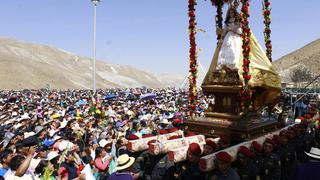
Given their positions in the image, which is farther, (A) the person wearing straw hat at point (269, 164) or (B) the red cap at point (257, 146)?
(B) the red cap at point (257, 146)

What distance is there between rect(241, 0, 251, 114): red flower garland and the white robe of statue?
50 centimetres

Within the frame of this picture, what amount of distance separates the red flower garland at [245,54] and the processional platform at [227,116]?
0.22 metres

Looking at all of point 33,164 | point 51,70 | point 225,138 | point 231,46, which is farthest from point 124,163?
point 51,70

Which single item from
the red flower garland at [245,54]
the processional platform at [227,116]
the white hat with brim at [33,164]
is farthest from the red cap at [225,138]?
the white hat with brim at [33,164]

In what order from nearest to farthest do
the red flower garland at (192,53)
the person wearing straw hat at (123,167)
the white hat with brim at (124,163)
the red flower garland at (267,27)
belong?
1. the person wearing straw hat at (123,167)
2. the white hat with brim at (124,163)
3. the red flower garland at (192,53)
4. the red flower garland at (267,27)

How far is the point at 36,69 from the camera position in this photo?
8688cm

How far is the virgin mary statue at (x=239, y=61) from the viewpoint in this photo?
8406 mm

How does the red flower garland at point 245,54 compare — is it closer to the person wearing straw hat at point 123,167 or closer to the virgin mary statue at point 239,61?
the virgin mary statue at point 239,61

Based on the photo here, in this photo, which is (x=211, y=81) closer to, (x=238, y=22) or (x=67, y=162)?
(x=238, y=22)

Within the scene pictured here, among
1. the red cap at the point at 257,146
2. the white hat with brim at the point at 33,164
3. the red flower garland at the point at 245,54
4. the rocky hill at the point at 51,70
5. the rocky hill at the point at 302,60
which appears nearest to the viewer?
the white hat with brim at the point at 33,164

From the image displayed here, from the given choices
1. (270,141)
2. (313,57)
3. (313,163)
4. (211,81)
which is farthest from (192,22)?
(313,57)

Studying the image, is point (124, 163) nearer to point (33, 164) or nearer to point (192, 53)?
point (33, 164)

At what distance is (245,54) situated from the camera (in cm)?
781

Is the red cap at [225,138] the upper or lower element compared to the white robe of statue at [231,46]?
lower
